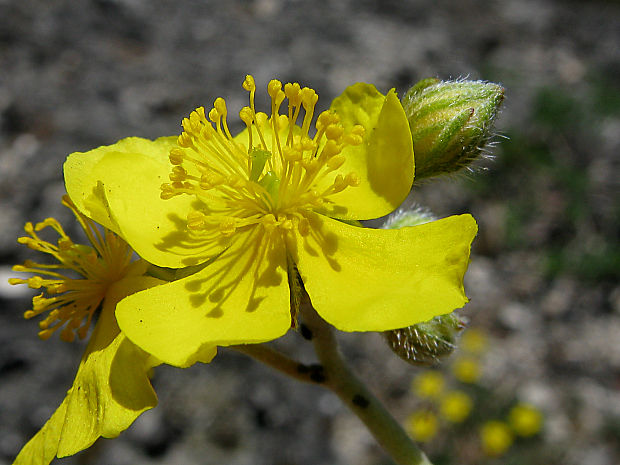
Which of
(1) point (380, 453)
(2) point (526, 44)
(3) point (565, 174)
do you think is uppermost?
(2) point (526, 44)

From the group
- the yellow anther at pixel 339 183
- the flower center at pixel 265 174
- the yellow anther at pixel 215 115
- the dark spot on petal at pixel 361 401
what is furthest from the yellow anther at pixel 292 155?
the dark spot on petal at pixel 361 401

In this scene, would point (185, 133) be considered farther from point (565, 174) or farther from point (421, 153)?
point (565, 174)

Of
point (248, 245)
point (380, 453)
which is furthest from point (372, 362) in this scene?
point (248, 245)

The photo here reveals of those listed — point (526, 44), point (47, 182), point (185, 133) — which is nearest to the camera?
point (185, 133)

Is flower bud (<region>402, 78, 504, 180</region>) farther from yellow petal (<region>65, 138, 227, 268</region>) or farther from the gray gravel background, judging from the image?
the gray gravel background

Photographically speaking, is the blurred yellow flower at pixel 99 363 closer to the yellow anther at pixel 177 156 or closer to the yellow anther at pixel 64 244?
the yellow anther at pixel 64 244

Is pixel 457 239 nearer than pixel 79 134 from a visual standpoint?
Yes
